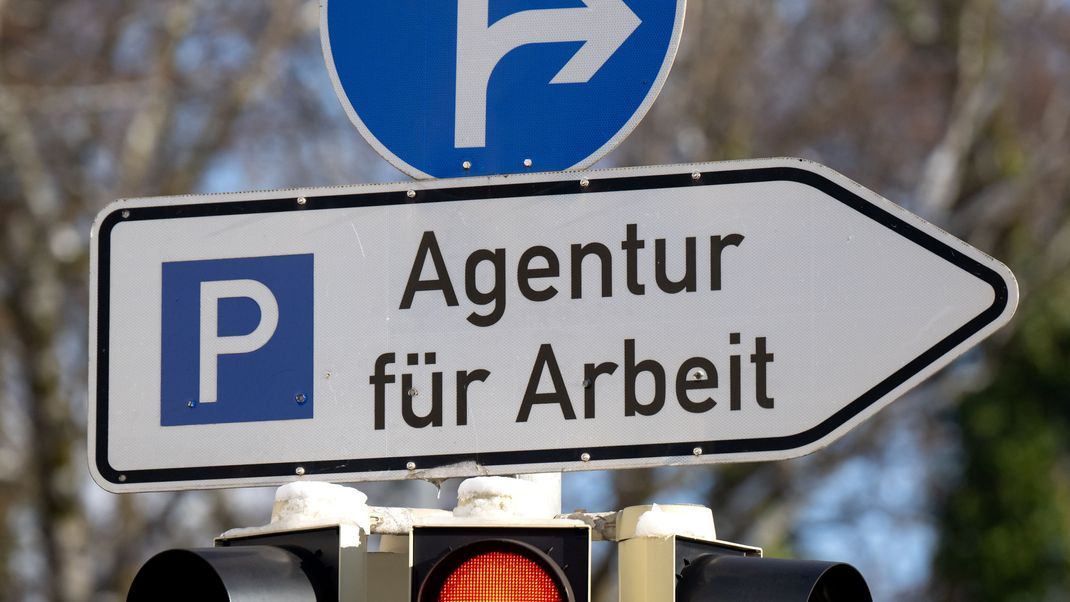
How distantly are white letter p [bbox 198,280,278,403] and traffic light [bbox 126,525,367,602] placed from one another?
21cm

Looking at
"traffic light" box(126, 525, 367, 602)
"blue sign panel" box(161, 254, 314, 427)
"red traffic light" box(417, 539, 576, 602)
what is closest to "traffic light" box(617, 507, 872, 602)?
"red traffic light" box(417, 539, 576, 602)

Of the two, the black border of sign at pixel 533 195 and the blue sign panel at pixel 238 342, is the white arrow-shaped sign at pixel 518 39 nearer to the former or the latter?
the black border of sign at pixel 533 195

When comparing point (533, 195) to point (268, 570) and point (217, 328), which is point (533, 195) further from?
point (268, 570)

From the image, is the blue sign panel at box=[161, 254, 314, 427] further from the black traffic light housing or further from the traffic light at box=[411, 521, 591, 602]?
the black traffic light housing

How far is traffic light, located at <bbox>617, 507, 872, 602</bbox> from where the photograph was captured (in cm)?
227

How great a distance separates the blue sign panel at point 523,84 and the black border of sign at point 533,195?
11cm

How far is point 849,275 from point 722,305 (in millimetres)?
154

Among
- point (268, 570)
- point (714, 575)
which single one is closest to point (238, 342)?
point (268, 570)

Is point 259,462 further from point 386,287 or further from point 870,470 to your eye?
point 870,470

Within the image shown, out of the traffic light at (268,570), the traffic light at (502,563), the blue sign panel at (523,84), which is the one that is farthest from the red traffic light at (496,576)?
the blue sign panel at (523,84)

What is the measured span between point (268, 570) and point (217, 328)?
0.33 m

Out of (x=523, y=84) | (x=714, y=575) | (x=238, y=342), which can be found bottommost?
(x=714, y=575)

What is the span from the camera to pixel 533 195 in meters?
2.45

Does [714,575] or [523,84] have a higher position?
[523,84]
